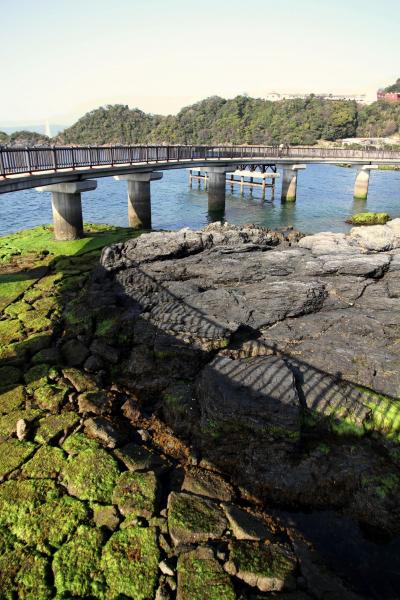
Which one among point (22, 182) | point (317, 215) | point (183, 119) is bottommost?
point (317, 215)

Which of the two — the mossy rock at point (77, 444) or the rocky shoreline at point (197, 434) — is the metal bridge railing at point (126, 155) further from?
the mossy rock at point (77, 444)

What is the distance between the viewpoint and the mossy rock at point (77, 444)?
9.81 m

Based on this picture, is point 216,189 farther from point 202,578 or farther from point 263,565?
point 202,578

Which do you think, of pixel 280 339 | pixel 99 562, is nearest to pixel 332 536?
pixel 99 562

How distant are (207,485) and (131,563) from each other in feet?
7.78

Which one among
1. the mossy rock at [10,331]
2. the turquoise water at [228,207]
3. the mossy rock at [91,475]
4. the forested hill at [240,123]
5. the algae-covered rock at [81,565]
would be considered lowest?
the turquoise water at [228,207]

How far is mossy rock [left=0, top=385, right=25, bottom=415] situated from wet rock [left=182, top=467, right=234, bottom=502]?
5.14 meters

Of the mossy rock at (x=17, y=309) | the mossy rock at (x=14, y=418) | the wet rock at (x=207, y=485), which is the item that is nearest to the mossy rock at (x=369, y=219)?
the mossy rock at (x=17, y=309)

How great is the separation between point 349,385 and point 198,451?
439cm

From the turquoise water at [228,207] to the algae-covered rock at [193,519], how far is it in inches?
1308

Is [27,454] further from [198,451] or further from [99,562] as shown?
[198,451]

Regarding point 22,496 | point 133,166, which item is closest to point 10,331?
point 22,496

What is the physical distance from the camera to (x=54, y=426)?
→ 1055 cm

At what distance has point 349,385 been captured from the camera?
11266 mm
